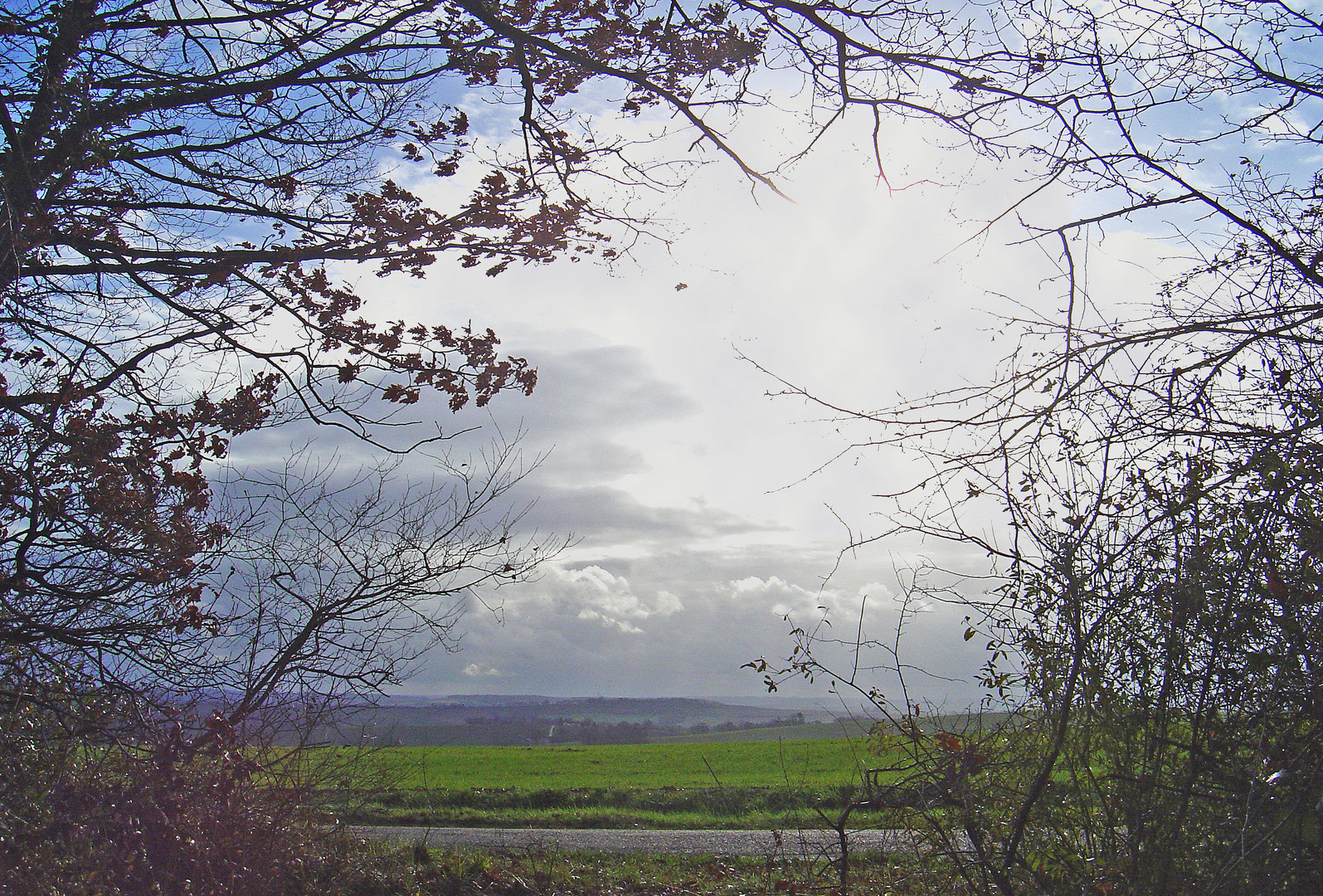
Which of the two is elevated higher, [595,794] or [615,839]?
[615,839]

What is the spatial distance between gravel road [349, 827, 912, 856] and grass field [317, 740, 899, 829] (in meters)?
0.55

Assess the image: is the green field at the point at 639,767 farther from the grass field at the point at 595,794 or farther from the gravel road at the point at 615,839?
the gravel road at the point at 615,839

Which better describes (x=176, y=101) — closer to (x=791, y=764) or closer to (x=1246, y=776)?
(x=1246, y=776)

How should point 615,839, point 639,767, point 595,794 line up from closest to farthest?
point 615,839
point 595,794
point 639,767

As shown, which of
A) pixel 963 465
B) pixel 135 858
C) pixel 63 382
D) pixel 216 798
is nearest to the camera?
pixel 963 465

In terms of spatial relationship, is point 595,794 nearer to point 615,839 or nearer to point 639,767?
point 615,839

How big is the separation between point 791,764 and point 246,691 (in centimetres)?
1964

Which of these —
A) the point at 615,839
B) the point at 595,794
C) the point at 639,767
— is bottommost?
the point at 639,767

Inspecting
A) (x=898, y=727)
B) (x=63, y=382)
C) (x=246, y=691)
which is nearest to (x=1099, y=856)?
(x=898, y=727)

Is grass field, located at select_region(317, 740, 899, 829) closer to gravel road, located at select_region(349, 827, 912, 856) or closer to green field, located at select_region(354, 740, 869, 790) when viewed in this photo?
green field, located at select_region(354, 740, 869, 790)

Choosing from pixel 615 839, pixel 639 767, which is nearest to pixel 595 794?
pixel 615 839

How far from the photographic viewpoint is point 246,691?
599cm

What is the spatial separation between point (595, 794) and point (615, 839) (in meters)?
4.73

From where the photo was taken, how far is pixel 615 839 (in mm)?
11719
